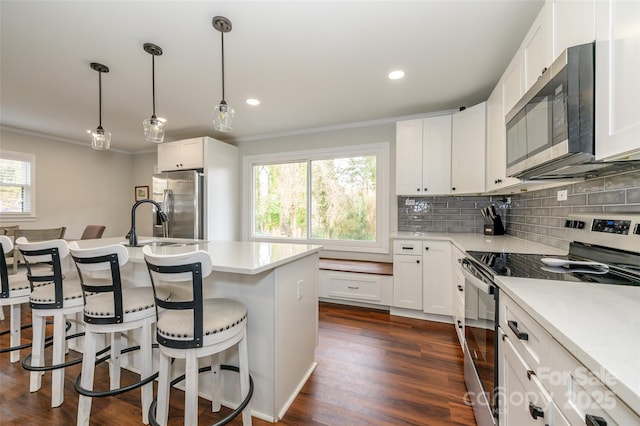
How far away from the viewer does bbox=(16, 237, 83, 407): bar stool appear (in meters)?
1.52

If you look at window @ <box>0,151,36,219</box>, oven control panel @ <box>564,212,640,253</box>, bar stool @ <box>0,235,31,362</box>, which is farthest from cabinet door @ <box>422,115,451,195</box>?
window @ <box>0,151,36,219</box>

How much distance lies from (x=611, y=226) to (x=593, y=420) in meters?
1.23

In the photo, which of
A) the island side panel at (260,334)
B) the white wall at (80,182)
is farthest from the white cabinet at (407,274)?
the white wall at (80,182)

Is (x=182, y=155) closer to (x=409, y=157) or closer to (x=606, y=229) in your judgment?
(x=409, y=157)

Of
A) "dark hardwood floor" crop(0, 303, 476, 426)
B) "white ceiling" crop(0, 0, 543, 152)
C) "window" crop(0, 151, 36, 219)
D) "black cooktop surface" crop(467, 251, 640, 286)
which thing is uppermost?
"white ceiling" crop(0, 0, 543, 152)

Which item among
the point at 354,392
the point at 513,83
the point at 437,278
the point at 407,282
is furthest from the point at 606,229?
the point at 407,282

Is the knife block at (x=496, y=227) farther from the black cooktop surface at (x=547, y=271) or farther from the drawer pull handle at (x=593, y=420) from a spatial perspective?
the drawer pull handle at (x=593, y=420)

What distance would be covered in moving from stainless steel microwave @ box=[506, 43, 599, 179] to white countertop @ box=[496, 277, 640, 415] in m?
0.54

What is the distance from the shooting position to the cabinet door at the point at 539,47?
54.8 inches

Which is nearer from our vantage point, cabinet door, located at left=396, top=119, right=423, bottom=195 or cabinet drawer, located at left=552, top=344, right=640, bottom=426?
cabinet drawer, located at left=552, top=344, right=640, bottom=426

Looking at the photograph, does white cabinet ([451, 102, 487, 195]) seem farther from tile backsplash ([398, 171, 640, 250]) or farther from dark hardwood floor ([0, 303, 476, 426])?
dark hardwood floor ([0, 303, 476, 426])

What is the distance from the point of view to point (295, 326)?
5.67 ft

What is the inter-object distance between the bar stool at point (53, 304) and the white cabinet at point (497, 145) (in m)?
3.02

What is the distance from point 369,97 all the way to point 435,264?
195 centimetres
